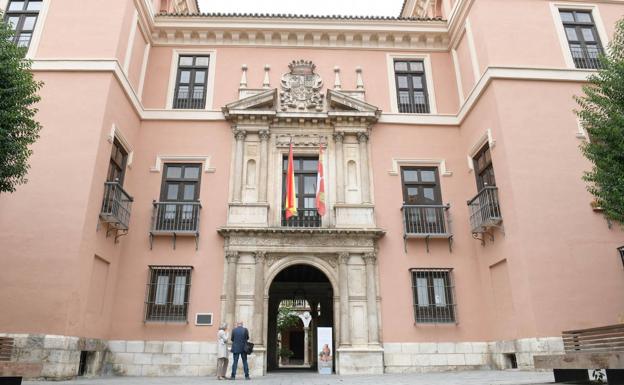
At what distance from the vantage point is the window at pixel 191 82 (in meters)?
16.3

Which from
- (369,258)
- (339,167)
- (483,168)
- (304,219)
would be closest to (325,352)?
(369,258)

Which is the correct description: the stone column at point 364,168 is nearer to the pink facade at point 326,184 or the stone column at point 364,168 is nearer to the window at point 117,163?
the pink facade at point 326,184

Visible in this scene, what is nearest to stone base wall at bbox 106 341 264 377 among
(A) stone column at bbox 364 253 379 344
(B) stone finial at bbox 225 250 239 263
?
(B) stone finial at bbox 225 250 239 263

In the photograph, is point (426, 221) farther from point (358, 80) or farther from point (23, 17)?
point (23, 17)

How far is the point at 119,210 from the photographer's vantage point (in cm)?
1341

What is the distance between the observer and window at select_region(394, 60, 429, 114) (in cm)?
1662

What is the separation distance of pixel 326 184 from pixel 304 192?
0.80 m

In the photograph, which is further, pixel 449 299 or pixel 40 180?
pixel 449 299

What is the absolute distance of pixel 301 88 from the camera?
1652cm

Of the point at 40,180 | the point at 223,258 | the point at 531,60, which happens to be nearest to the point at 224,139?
the point at 223,258

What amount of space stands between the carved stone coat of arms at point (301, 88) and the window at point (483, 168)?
565 centimetres

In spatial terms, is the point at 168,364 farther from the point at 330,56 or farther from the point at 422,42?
the point at 422,42

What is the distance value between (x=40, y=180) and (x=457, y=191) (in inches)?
494

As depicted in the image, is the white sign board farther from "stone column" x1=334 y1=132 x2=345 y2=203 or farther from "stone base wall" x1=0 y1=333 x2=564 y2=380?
"stone column" x1=334 y1=132 x2=345 y2=203
